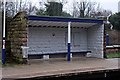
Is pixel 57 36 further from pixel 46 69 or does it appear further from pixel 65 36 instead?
pixel 46 69

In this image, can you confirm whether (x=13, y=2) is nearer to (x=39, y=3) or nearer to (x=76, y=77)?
(x=39, y=3)

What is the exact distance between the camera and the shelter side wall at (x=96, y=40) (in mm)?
19734

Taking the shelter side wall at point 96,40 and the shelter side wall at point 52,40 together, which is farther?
the shelter side wall at point 96,40

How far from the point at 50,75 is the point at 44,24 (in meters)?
7.59

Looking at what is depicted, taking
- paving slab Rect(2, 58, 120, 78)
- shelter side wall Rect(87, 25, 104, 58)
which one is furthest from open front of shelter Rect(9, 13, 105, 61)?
paving slab Rect(2, 58, 120, 78)

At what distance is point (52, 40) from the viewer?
19.3m

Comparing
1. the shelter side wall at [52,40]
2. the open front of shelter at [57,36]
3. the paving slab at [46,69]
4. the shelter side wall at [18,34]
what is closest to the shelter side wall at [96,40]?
the open front of shelter at [57,36]

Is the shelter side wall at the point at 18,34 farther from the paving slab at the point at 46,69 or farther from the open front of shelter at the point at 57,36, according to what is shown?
the paving slab at the point at 46,69

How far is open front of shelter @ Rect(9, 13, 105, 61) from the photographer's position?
16719 mm

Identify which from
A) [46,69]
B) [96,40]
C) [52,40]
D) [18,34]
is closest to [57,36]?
[52,40]

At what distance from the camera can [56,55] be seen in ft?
63.3

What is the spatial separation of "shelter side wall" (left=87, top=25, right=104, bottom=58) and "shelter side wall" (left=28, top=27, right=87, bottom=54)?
369 mm

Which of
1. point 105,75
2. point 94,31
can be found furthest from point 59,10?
point 105,75

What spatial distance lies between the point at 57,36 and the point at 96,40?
2679 mm
